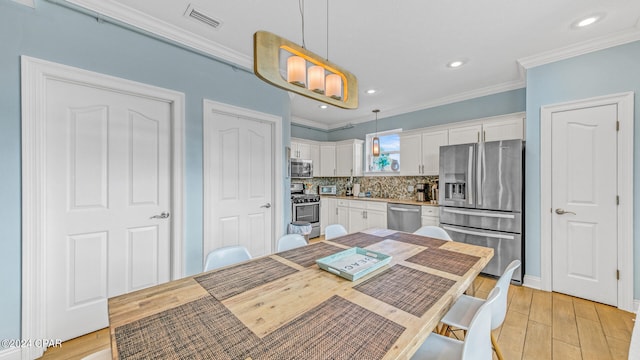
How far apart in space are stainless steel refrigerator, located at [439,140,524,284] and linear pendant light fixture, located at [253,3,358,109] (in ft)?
7.57

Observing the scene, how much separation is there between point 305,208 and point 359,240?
2.88m

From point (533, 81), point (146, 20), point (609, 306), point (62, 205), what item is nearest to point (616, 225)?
point (609, 306)

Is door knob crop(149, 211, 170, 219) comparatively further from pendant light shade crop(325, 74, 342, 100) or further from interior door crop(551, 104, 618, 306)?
interior door crop(551, 104, 618, 306)

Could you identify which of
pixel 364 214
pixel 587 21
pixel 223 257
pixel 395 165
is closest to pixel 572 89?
pixel 587 21

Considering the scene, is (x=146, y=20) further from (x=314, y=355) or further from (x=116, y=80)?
(x=314, y=355)

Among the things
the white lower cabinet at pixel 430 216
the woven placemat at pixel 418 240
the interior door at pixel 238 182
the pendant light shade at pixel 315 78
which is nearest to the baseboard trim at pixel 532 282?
the white lower cabinet at pixel 430 216

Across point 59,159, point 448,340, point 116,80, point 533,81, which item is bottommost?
point 448,340

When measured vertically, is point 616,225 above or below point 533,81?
below

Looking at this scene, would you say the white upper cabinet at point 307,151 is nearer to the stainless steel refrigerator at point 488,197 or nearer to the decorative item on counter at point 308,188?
the decorative item on counter at point 308,188

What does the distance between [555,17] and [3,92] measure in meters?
4.23

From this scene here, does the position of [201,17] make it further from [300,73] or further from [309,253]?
[309,253]

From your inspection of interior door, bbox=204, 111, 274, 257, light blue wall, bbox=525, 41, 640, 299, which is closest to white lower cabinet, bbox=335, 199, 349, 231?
interior door, bbox=204, 111, 274, 257

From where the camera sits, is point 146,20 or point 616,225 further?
point 616,225

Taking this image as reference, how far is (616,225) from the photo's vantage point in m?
2.39
